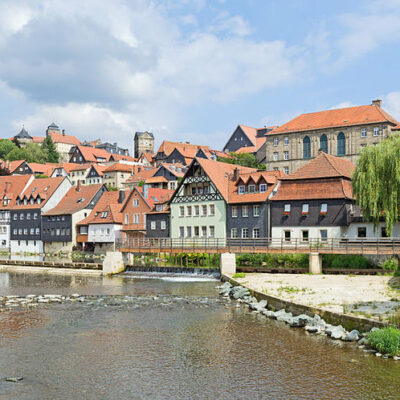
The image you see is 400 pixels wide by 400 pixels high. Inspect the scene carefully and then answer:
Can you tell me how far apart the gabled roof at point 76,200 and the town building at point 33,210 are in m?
1.82

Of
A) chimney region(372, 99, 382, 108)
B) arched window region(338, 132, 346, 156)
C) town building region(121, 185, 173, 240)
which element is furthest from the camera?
chimney region(372, 99, 382, 108)

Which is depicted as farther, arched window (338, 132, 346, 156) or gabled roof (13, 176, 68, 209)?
gabled roof (13, 176, 68, 209)

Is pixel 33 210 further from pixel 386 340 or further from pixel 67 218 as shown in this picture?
pixel 386 340

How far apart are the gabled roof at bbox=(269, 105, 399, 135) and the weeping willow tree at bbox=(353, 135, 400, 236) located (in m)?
40.0

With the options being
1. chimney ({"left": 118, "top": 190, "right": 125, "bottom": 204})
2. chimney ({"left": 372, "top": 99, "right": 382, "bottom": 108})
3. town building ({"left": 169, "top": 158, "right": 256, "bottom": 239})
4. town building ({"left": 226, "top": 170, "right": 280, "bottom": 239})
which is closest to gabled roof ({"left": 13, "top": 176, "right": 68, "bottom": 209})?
chimney ({"left": 118, "top": 190, "right": 125, "bottom": 204})

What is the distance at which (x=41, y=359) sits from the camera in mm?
20328

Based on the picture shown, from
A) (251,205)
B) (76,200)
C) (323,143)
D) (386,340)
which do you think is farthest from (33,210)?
(386,340)

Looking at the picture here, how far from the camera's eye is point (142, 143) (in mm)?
192875

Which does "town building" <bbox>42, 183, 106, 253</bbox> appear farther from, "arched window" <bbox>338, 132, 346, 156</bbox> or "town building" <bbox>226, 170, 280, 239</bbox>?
"arched window" <bbox>338, 132, 346, 156</bbox>

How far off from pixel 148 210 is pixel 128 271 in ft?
58.2

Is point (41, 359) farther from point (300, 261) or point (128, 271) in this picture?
point (128, 271)

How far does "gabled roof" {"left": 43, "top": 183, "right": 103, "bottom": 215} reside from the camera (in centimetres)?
8128

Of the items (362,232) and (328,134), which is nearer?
(362,232)

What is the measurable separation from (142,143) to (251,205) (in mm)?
141268
